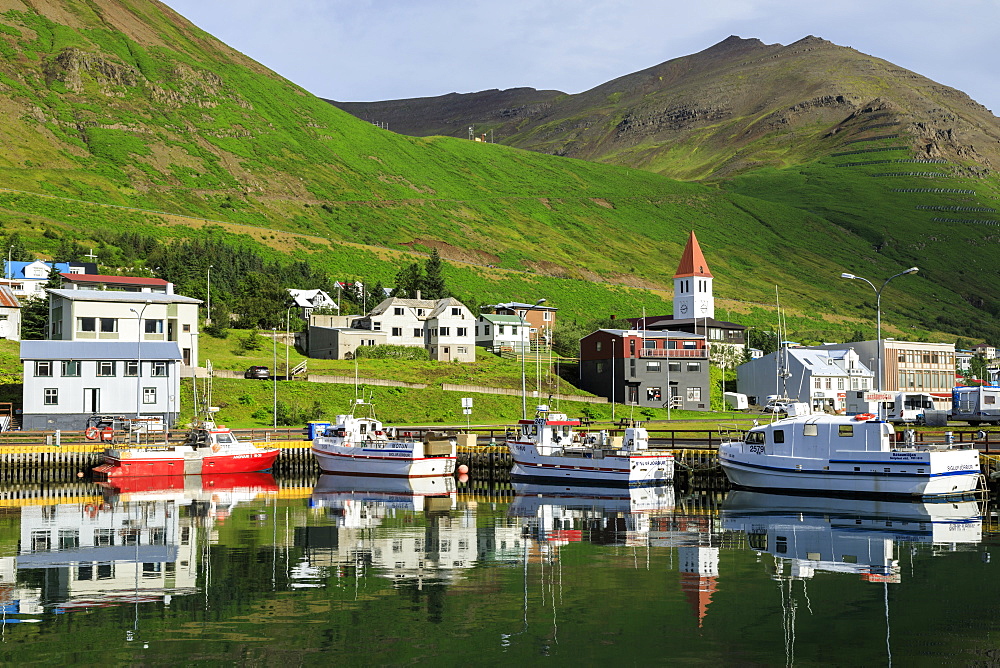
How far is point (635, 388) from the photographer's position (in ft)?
382

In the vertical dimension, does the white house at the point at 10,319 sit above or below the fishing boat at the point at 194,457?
above

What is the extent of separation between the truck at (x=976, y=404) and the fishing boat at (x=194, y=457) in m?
58.6

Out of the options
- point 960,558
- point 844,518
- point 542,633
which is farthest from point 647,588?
point 844,518

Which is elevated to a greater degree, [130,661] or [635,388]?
[635,388]

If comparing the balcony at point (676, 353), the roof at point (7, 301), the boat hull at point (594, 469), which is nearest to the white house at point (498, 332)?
the balcony at point (676, 353)

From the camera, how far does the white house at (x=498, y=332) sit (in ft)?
476

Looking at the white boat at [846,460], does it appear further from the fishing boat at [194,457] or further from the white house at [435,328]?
the white house at [435,328]

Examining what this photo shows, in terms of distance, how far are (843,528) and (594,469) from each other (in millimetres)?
21647

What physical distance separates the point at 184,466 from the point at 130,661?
1929 inches

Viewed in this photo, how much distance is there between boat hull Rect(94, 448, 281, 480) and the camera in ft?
225

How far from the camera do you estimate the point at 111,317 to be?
322 ft

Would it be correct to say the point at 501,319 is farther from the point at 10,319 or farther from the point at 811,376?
the point at 10,319

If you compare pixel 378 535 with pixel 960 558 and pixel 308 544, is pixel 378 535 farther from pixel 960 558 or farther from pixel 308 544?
pixel 960 558

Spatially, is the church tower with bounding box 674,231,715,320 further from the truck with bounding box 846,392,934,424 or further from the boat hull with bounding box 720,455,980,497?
the boat hull with bounding box 720,455,980,497
